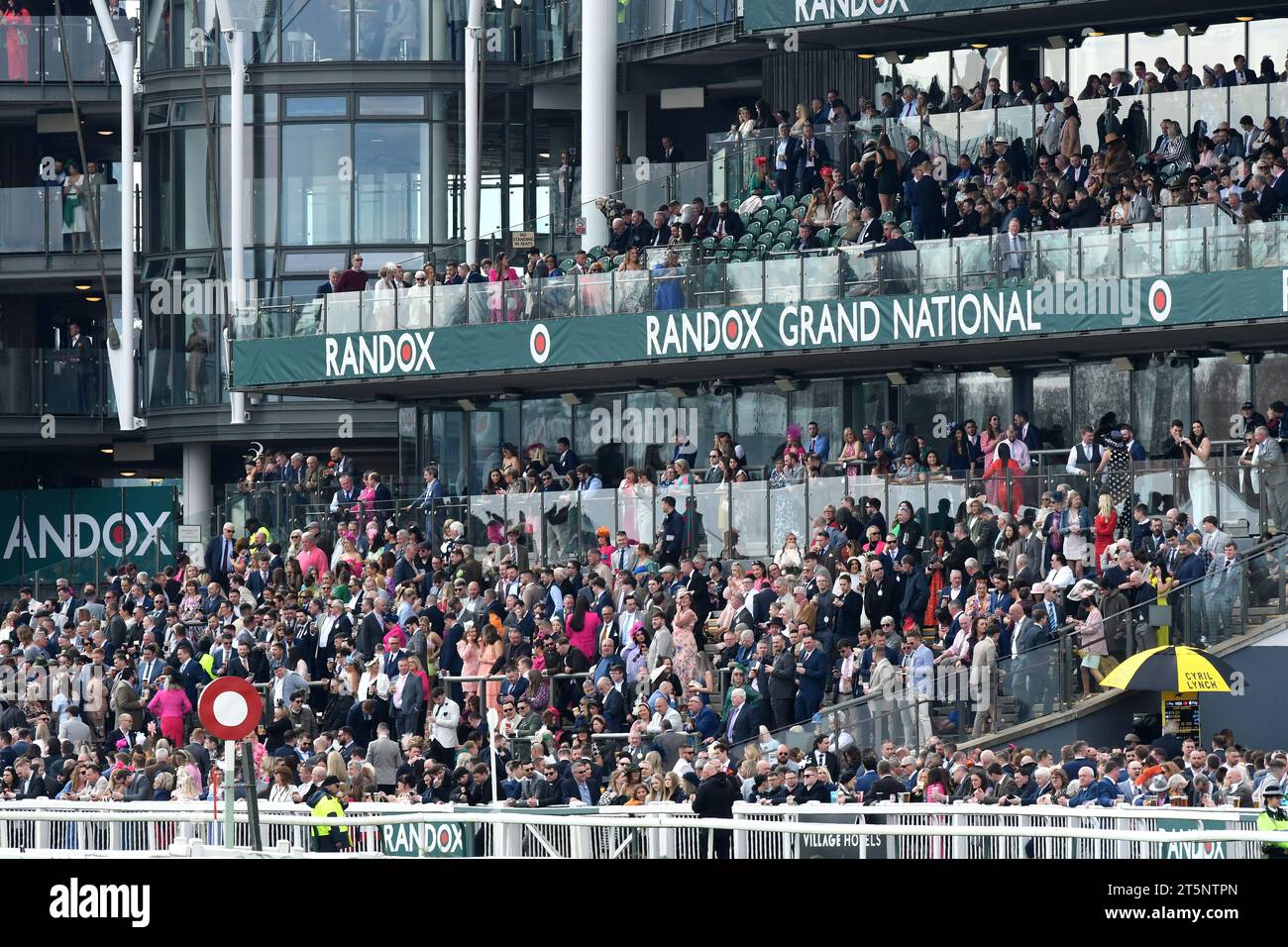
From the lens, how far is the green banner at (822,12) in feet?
119

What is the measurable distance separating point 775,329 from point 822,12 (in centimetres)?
649

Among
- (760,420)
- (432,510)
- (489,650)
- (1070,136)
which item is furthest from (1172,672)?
(760,420)

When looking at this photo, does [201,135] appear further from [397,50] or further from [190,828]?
[190,828]

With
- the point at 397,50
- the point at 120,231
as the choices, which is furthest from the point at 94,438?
the point at 397,50

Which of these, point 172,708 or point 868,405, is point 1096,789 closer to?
point 172,708

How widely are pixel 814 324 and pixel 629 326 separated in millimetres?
2728

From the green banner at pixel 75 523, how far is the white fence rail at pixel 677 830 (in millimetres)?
26692

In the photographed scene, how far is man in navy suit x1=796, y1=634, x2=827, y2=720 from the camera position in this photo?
24.2 metres

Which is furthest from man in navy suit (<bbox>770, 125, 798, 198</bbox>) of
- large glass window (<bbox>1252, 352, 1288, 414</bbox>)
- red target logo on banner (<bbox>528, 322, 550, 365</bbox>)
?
large glass window (<bbox>1252, 352, 1288, 414</bbox>)

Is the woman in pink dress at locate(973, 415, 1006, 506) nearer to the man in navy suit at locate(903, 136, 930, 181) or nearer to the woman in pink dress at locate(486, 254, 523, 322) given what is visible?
the man in navy suit at locate(903, 136, 930, 181)

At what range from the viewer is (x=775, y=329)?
32.6 meters

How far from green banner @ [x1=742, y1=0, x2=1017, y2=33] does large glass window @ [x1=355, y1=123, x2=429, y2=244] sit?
6.64m

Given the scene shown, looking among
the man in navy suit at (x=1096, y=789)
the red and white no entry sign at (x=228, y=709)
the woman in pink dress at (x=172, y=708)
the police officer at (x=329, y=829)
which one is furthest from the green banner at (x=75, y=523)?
the red and white no entry sign at (x=228, y=709)

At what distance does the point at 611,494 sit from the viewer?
3172 cm
